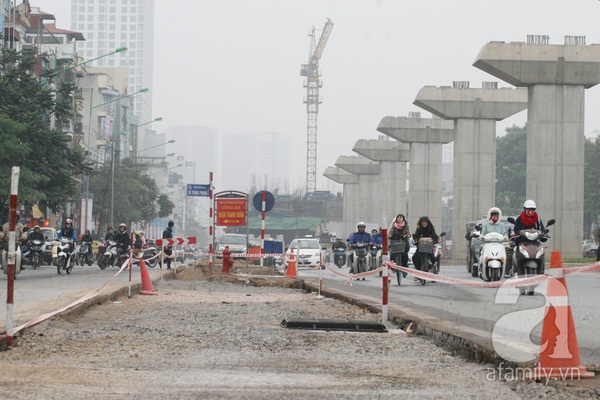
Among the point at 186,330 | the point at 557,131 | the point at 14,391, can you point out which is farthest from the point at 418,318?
the point at 557,131

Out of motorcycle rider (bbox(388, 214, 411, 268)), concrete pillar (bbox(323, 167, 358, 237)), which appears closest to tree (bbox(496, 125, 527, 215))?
concrete pillar (bbox(323, 167, 358, 237))

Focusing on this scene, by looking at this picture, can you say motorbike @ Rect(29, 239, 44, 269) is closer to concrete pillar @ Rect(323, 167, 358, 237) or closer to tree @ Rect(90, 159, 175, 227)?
tree @ Rect(90, 159, 175, 227)

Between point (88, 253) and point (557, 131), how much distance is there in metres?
19.7

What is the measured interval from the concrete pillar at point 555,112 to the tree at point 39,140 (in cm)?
1639

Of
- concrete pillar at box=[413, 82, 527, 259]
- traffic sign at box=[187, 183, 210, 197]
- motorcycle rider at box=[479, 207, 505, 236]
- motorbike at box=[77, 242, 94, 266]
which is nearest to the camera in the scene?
motorcycle rider at box=[479, 207, 505, 236]

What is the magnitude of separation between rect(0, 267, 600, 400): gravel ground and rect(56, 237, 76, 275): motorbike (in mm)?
17530

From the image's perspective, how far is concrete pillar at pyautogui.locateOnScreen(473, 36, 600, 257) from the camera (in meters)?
47.2

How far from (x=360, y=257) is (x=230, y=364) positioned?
73.6 feet

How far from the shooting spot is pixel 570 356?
761 cm

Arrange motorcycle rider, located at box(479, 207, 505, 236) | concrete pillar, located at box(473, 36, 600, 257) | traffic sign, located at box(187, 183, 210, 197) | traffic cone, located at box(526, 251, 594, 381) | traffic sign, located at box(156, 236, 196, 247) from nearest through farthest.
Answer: traffic cone, located at box(526, 251, 594, 381) < motorcycle rider, located at box(479, 207, 505, 236) < traffic sign, located at box(156, 236, 196, 247) < traffic sign, located at box(187, 183, 210, 197) < concrete pillar, located at box(473, 36, 600, 257)

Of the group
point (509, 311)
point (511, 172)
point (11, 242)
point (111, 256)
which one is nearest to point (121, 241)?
point (111, 256)

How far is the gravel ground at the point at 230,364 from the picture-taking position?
719 centimetres

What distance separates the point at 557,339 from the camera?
302 inches

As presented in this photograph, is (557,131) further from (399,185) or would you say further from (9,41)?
(399,185)
